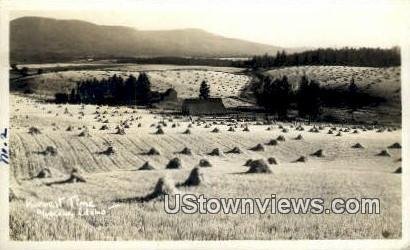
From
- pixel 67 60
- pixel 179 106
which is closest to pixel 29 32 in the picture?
pixel 67 60

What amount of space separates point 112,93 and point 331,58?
83cm

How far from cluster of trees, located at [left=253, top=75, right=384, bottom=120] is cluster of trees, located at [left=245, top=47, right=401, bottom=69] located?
0.23ft

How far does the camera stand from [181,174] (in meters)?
2.59

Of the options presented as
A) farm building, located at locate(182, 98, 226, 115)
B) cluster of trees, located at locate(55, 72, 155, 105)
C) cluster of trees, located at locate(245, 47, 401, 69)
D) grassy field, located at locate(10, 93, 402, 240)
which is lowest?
grassy field, located at locate(10, 93, 402, 240)

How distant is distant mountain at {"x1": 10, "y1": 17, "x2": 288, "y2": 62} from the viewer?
261cm

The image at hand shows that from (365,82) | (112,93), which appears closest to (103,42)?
(112,93)

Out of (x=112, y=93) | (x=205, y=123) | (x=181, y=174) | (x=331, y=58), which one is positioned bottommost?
(x=181, y=174)

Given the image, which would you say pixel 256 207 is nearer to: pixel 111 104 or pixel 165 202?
pixel 165 202

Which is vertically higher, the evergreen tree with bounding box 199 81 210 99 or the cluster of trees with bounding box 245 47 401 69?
the cluster of trees with bounding box 245 47 401 69

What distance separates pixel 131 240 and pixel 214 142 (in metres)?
0.47

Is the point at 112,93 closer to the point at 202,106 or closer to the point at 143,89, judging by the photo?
the point at 143,89

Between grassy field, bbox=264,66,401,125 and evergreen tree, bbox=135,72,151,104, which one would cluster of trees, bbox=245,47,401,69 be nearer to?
grassy field, bbox=264,66,401,125
